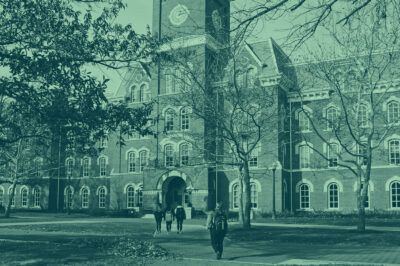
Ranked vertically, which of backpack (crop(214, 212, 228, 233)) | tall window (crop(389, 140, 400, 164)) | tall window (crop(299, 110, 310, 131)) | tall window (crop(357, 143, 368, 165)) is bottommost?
backpack (crop(214, 212, 228, 233))

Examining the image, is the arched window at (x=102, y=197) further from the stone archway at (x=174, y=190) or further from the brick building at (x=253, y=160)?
the stone archway at (x=174, y=190)

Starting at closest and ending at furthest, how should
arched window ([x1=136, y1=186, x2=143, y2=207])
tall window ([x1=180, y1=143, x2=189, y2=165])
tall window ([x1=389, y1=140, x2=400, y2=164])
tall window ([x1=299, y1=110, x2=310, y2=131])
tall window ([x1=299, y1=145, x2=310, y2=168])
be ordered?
tall window ([x1=389, y1=140, x2=400, y2=164]), tall window ([x1=299, y1=145, x2=310, y2=168]), tall window ([x1=299, y1=110, x2=310, y2=131]), tall window ([x1=180, y1=143, x2=189, y2=165]), arched window ([x1=136, y1=186, x2=143, y2=207])

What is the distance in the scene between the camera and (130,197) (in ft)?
147

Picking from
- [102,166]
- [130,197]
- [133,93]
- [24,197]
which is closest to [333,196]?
[130,197]

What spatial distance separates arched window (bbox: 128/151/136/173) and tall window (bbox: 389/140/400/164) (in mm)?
22303

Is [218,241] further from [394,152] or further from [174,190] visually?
[174,190]

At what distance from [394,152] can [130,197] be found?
23.2 metres

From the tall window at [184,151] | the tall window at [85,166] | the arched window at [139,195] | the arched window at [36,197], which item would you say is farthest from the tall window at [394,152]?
the arched window at [36,197]

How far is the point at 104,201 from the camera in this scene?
159ft

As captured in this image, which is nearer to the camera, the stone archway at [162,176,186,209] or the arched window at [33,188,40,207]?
the stone archway at [162,176,186,209]

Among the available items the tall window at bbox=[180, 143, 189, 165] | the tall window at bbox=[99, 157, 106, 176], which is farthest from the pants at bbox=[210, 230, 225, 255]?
the tall window at bbox=[99, 157, 106, 176]

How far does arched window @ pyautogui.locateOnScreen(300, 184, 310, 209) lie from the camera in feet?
128

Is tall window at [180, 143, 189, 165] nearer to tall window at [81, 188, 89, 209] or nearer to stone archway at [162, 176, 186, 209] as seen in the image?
stone archway at [162, 176, 186, 209]


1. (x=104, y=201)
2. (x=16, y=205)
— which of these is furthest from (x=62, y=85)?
(x=16, y=205)
